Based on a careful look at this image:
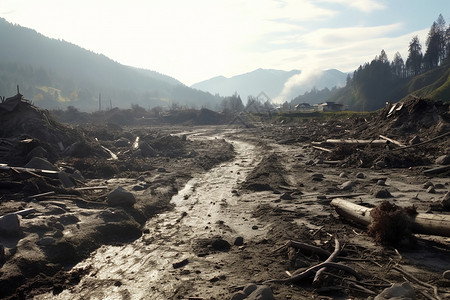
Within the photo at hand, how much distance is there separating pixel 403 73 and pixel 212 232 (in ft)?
390

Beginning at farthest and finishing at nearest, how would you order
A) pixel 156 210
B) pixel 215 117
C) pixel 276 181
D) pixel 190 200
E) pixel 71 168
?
pixel 215 117
pixel 71 168
pixel 276 181
pixel 190 200
pixel 156 210

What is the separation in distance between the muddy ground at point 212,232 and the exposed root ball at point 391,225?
1.9 inches

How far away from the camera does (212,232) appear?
7168 mm

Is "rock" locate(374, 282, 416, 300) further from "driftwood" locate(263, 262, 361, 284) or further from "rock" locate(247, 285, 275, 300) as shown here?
"rock" locate(247, 285, 275, 300)

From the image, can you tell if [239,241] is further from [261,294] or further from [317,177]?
[317,177]

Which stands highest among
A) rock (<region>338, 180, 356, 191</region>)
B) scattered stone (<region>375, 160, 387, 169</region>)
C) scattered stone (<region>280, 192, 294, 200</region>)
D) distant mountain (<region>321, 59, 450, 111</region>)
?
distant mountain (<region>321, 59, 450, 111</region>)

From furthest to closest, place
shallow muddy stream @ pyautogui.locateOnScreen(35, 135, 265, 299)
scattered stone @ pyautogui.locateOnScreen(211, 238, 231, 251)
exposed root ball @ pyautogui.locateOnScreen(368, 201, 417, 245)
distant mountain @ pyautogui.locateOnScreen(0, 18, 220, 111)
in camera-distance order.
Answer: distant mountain @ pyautogui.locateOnScreen(0, 18, 220, 111) < scattered stone @ pyautogui.locateOnScreen(211, 238, 231, 251) < exposed root ball @ pyautogui.locateOnScreen(368, 201, 417, 245) < shallow muddy stream @ pyautogui.locateOnScreen(35, 135, 265, 299)

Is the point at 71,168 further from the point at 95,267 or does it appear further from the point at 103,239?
the point at 95,267

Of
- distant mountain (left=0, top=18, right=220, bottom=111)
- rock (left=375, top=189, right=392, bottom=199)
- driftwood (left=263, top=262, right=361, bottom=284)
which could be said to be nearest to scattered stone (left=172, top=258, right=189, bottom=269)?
driftwood (left=263, top=262, right=361, bottom=284)

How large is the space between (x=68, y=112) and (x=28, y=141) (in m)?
50.6

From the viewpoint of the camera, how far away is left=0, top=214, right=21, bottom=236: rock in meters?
5.90

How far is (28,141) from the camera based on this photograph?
12.9 m

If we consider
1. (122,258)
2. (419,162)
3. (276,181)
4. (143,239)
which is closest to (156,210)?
(143,239)

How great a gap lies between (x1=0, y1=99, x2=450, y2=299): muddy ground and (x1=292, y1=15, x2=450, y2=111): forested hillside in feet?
244
